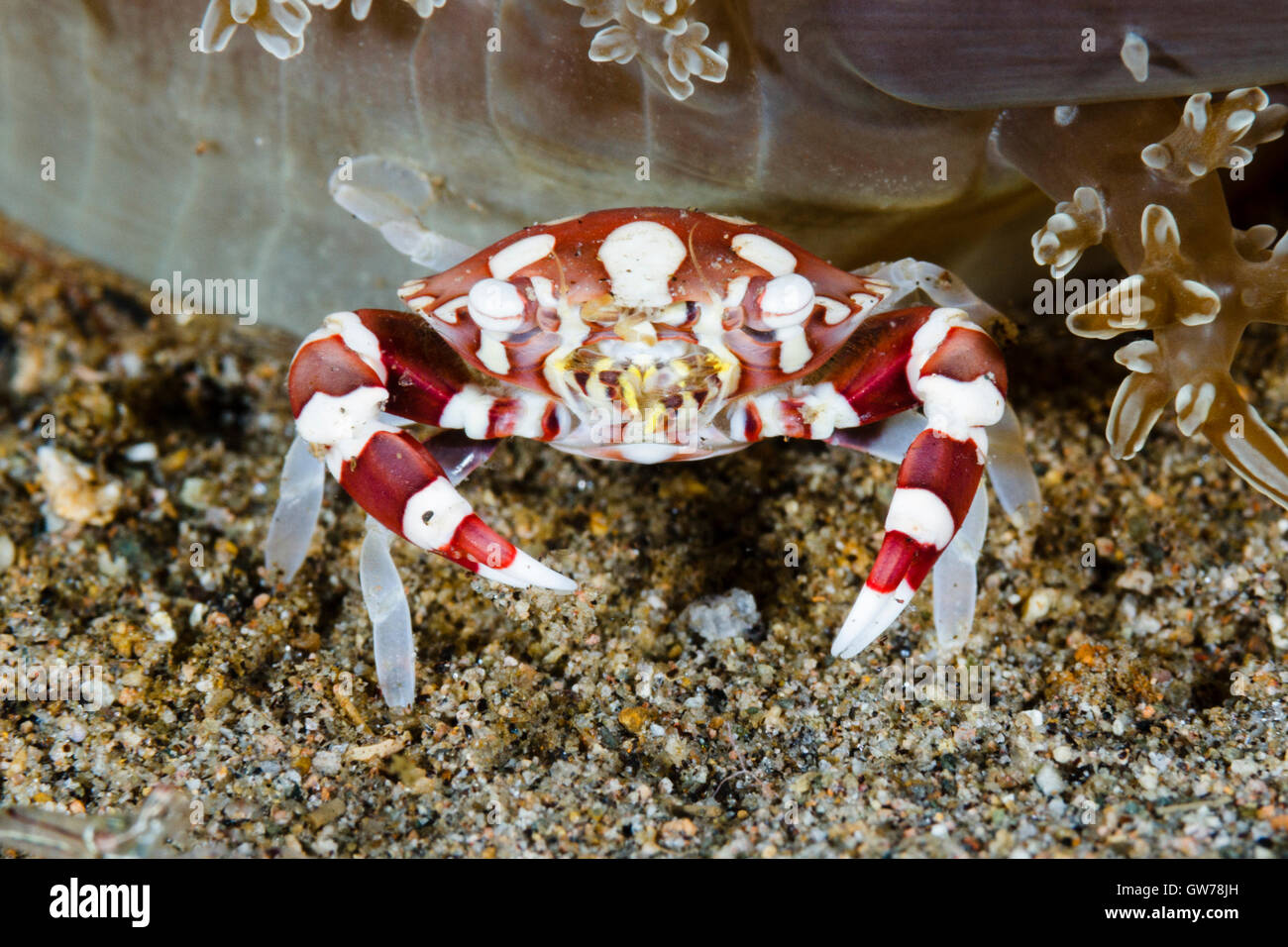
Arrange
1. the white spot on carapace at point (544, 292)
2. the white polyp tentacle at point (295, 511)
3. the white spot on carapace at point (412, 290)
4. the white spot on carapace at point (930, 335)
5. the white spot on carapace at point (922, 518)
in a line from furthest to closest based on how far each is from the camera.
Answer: the white polyp tentacle at point (295, 511) → the white spot on carapace at point (412, 290) → the white spot on carapace at point (930, 335) → the white spot on carapace at point (544, 292) → the white spot on carapace at point (922, 518)

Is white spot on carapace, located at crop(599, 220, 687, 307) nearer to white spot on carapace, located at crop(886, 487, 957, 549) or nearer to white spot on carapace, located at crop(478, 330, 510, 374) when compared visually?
white spot on carapace, located at crop(478, 330, 510, 374)

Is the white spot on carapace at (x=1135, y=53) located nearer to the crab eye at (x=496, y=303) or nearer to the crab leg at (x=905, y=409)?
the crab leg at (x=905, y=409)

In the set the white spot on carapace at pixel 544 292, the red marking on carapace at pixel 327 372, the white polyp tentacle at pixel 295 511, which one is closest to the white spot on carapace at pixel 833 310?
the white spot on carapace at pixel 544 292

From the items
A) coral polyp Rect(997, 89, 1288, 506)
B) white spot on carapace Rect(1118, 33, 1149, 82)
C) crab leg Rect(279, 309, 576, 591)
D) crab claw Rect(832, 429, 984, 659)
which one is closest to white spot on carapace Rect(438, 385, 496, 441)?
crab leg Rect(279, 309, 576, 591)

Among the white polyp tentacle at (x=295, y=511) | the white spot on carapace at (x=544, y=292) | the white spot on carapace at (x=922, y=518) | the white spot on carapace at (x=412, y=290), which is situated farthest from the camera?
the white polyp tentacle at (x=295, y=511)

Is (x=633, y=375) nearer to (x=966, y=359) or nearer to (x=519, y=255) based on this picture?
(x=519, y=255)

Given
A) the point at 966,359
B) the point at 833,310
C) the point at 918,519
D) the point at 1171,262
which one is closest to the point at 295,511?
the point at 833,310
